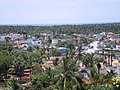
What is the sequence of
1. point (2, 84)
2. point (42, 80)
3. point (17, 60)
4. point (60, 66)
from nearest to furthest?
point (60, 66), point (42, 80), point (2, 84), point (17, 60)

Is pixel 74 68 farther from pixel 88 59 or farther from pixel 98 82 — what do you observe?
pixel 88 59

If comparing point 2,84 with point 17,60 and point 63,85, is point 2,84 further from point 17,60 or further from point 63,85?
point 63,85

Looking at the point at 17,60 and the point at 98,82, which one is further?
the point at 17,60

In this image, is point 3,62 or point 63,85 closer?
point 63,85

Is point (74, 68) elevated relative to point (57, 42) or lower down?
elevated

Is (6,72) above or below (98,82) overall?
below

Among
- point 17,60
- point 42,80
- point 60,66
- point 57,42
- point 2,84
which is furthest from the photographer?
point 57,42

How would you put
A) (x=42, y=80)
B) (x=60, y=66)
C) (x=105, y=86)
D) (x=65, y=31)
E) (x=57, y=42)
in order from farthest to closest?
(x=65, y=31) → (x=57, y=42) → (x=42, y=80) → (x=60, y=66) → (x=105, y=86)

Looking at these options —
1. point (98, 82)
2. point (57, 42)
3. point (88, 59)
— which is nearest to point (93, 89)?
point (98, 82)

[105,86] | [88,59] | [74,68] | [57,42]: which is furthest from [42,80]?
[57,42]
